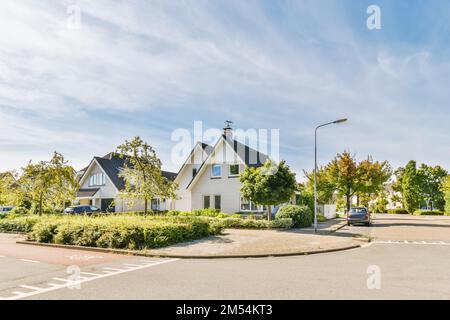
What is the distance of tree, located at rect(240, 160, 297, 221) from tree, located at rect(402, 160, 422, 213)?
48.0 meters

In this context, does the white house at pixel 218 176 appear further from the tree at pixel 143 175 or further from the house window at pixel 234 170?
the tree at pixel 143 175

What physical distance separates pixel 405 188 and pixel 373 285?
205 feet

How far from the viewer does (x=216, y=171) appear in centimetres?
2950

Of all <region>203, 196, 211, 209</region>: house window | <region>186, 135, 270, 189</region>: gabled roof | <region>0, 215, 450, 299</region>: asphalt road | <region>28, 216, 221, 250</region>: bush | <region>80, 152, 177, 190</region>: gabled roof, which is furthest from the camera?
<region>80, 152, 177, 190</region>: gabled roof

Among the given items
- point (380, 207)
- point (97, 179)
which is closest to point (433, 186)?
point (380, 207)

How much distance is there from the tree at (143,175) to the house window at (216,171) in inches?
432

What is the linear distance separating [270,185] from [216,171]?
28.0 ft

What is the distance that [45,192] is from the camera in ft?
71.6

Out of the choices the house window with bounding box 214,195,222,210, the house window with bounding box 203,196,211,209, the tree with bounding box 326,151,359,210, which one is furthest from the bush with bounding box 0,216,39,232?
the tree with bounding box 326,151,359,210

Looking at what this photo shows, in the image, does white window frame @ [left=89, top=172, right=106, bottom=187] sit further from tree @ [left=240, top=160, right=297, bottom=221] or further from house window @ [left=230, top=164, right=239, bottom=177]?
tree @ [left=240, top=160, right=297, bottom=221]

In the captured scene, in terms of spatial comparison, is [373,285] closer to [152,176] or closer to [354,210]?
[152,176]

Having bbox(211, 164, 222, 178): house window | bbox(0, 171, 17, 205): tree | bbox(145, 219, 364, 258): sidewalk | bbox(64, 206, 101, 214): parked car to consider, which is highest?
bbox(211, 164, 222, 178): house window

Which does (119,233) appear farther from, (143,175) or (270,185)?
(270,185)

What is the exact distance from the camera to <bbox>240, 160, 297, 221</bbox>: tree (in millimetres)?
21734
